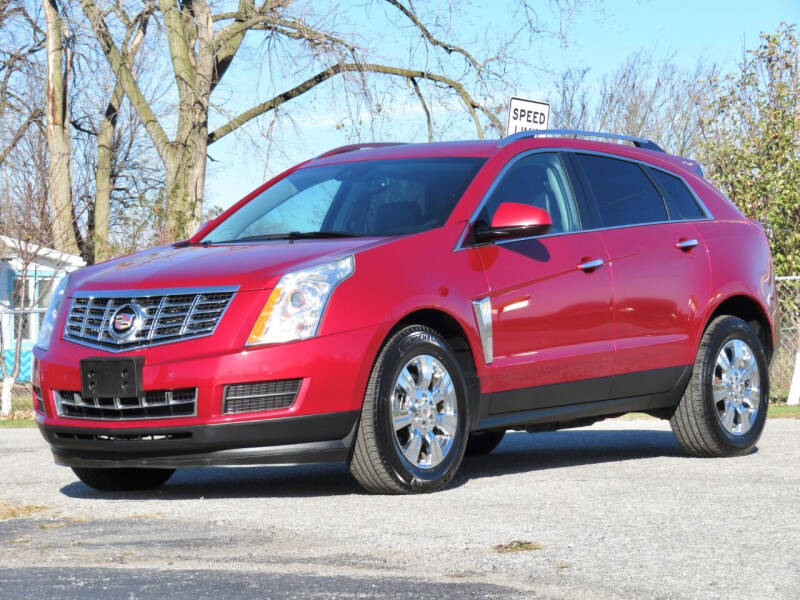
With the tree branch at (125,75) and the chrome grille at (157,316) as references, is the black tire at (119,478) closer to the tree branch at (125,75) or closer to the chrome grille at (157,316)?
the chrome grille at (157,316)

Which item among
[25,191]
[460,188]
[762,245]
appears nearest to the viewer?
[460,188]

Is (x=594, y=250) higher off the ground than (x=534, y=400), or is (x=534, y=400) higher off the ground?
(x=594, y=250)

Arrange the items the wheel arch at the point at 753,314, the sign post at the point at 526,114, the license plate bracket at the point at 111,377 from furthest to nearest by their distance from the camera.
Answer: the sign post at the point at 526,114
the wheel arch at the point at 753,314
the license plate bracket at the point at 111,377

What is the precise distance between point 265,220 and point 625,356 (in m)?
2.26

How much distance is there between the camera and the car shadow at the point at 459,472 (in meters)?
7.55

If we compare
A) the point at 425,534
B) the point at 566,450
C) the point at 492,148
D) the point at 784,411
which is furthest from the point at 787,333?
the point at 425,534

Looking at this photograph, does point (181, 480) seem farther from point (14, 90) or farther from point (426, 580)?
point (14, 90)

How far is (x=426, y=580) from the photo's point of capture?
15.9 ft

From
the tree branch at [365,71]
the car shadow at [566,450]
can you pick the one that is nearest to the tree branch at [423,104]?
the tree branch at [365,71]

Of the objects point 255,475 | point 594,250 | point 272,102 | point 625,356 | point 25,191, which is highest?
point 272,102

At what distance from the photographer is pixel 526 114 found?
531 inches

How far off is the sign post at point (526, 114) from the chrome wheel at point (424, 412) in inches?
247

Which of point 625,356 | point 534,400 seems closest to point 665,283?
point 625,356

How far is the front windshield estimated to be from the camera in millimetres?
7672
